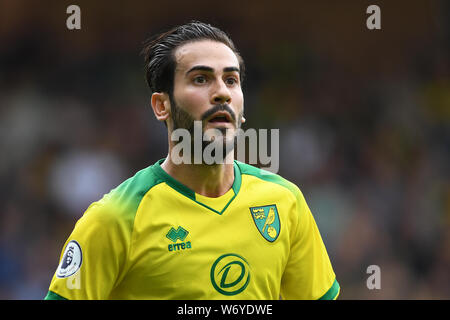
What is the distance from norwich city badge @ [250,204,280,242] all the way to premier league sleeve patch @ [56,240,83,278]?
2.89 ft

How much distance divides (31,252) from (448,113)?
5792 mm

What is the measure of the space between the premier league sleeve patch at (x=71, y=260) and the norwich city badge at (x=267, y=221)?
0.88 m

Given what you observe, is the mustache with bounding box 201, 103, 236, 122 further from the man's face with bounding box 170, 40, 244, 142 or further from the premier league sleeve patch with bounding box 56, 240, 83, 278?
the premier league sleeve patch with bounding box 56, 240, 83, 278

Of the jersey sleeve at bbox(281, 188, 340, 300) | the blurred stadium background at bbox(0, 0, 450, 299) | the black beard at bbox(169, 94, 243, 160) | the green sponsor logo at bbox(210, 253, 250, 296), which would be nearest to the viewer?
the green sponsor logo at bbox(210, 253, 250, 296)

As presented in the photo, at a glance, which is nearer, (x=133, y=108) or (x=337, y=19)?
(x=133, y=108)

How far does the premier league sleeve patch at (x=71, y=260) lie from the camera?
2.85 metres

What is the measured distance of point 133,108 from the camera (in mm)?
8469

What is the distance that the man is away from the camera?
9.46 feet

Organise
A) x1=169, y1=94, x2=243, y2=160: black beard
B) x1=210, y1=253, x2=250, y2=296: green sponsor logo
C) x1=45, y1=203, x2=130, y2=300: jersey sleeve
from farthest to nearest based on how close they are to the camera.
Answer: x1=169, y1=94, x2=243, y2=160: black beard < x1=210, y1=253, x2=250, y2=296: green sponsor logo < x1=45, y1=203, x2=130, y2=300: jersey sleeve

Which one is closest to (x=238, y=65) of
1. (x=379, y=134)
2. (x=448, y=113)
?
(x=379, y=134)

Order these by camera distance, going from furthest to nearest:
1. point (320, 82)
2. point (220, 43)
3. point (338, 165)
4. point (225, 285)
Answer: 1. point (320, 82)
2. point (338, 165)
3. point (220, 43)
4. point (225, 285)

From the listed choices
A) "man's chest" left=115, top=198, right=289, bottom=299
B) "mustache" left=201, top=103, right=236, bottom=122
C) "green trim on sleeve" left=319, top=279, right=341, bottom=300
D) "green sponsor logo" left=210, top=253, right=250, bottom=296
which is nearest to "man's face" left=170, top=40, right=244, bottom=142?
"mustache" left=201, top=103, right=236, bottom=122

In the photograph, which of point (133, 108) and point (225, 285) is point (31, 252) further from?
point (225, 285)

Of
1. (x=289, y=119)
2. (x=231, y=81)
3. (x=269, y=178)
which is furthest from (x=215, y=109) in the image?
(x=289, y=119)
